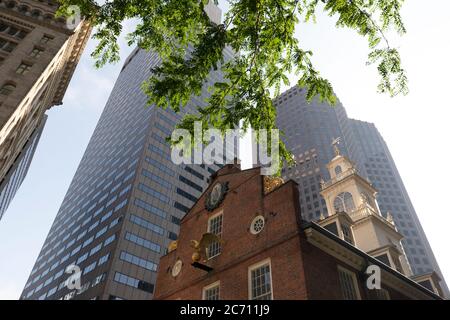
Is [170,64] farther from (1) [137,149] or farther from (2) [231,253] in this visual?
(1) [137,149]

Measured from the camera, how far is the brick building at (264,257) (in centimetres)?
1489

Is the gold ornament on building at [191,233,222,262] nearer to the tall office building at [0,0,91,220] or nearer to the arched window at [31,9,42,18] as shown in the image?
the tall office building at [0,0,91,220]

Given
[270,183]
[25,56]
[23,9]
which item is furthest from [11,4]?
[270,183]

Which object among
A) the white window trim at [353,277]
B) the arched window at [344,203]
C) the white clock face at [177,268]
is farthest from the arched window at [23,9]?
the white window trim at [353,277]

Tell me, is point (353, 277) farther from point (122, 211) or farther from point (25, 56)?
point (122, 211)

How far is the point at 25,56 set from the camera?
148ft

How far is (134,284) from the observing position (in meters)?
68.0

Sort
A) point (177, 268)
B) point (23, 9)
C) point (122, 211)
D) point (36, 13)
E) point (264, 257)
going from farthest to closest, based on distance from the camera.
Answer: point (122, 211) < point (36, 13) < point (23, 9) < point (177, 268) < point (264, 257)

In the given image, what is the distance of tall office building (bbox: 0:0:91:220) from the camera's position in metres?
40.7

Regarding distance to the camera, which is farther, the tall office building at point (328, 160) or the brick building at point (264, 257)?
the tall office building at point (328, 160)

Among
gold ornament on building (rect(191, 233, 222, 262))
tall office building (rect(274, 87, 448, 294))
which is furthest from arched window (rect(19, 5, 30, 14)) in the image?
tall office building (rect(274, 87, 448, 294))

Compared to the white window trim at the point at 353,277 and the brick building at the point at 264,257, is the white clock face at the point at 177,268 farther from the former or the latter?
the white window trim at the point at 353,277

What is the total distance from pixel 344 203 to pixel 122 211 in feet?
193

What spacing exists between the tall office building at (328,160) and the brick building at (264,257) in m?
95.2
